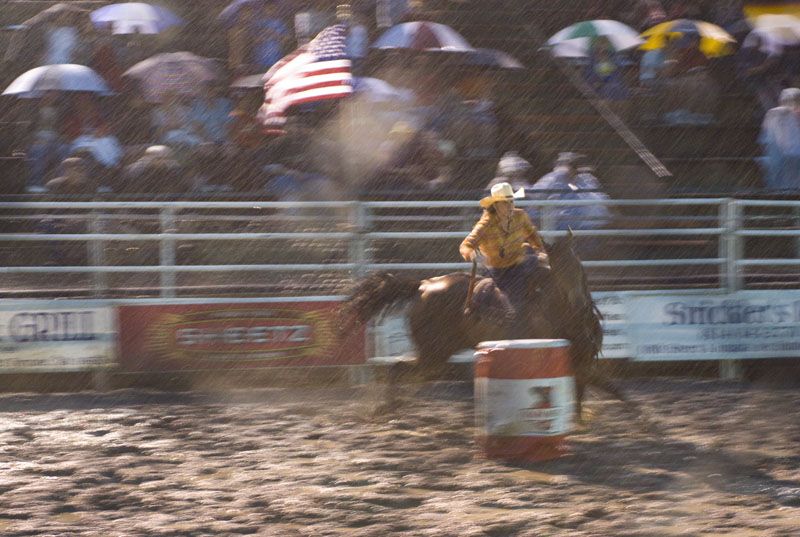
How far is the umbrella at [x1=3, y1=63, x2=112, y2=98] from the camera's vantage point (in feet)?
42.3

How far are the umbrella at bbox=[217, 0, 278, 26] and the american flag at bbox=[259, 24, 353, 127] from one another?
61.0 inches

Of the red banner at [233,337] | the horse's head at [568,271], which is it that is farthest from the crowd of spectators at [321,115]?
the horse's head at [568,271]

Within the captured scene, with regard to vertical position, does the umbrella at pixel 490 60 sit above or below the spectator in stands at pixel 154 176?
above

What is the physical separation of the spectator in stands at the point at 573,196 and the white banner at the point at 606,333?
75cm

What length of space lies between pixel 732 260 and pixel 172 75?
19.4ft

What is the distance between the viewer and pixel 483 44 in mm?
15281

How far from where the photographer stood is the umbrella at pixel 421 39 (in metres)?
13.6

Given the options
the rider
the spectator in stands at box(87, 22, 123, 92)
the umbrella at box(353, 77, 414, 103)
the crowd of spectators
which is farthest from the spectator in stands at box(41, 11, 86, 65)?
the rider

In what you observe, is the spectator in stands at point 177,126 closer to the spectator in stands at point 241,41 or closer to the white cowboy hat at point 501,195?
the spectator in stands at point 241,41

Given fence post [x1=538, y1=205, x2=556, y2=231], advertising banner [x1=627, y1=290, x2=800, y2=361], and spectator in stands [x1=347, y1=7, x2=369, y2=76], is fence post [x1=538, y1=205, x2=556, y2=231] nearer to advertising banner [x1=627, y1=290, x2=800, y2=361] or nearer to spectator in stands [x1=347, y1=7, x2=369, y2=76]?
advertising banner [x1=627, y1=290, x2=800, y2=361]

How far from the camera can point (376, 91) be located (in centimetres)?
1296

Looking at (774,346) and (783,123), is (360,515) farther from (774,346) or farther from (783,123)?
(783,123)

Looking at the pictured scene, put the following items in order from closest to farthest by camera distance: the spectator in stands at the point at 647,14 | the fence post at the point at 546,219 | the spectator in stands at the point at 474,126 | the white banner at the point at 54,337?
the white banner at the point at 54,337, the fence post at the point at 546,219, the spectator in stands at the point at 474,126, the spectator in stands at the point at 647,14

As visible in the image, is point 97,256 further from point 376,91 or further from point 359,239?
point 376,91
